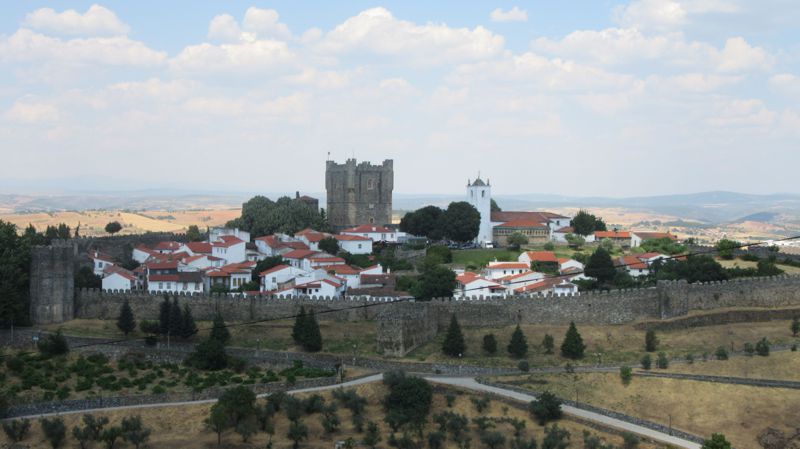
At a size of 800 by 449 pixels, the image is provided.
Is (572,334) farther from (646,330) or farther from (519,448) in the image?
(519,448)

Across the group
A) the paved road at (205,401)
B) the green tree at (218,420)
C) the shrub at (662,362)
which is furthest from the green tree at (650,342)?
the green tree at (218,420)

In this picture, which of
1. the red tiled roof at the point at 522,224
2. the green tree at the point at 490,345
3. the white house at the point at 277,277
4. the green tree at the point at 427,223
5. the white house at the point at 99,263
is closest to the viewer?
the green tree at the point at 490,345

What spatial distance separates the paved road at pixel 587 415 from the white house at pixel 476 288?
33.6 feet

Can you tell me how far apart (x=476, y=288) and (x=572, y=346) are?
26.2ft

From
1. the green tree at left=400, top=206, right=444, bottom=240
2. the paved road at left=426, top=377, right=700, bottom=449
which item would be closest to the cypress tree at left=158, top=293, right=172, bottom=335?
the paved road at left=426, top=377, right=700, bottom=449

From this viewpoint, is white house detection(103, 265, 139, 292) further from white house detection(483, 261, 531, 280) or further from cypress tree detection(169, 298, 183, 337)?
white house detection(483, 261, 531, 280)

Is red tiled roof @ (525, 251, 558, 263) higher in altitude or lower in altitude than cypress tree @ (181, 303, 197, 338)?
higher

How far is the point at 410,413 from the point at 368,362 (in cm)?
530

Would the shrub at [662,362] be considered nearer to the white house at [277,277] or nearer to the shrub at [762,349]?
the shrub at [762,349]

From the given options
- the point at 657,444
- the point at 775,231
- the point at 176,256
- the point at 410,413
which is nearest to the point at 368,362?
the point at 410,413

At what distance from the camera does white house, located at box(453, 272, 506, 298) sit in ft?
153

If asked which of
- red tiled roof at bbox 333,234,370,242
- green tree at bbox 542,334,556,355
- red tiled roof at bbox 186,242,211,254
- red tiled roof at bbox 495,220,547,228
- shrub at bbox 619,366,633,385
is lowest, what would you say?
shrub at bbox 619,366,633,385

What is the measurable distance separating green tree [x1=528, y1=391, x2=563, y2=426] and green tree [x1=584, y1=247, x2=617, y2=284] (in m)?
17.4

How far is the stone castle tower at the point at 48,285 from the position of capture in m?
43.1
